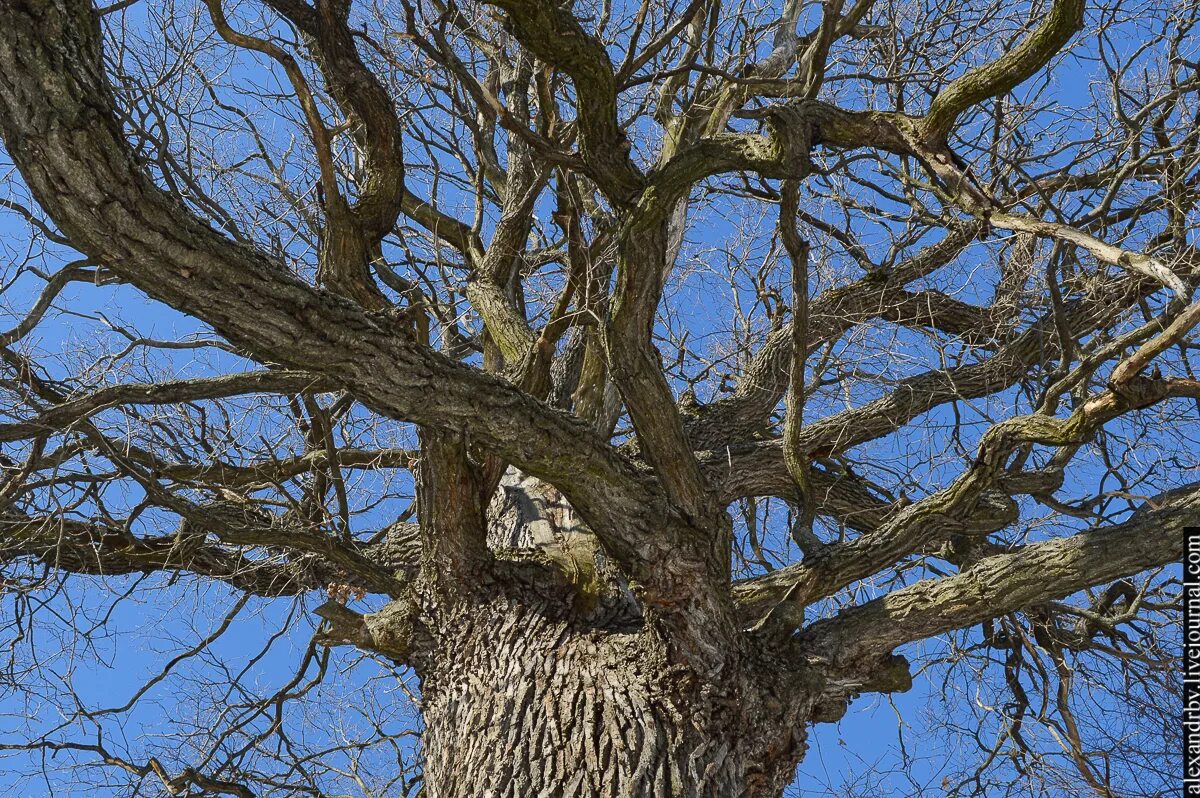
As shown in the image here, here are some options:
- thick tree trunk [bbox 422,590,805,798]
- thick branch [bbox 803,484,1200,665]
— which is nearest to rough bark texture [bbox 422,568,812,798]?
thick tree trunk [bbox 422,590,805,798]

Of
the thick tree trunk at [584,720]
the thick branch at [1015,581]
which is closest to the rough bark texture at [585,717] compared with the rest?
the thick tree trunk at [584,720]

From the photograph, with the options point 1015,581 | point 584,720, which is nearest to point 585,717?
point 584,720

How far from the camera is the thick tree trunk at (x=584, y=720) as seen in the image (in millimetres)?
3078

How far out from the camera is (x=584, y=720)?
3.19 meters

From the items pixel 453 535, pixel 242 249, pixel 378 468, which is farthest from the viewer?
pixel 378 468

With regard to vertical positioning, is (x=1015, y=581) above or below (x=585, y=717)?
above

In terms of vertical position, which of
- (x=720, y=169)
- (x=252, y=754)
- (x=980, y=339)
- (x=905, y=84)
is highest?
(x=905, y=84)

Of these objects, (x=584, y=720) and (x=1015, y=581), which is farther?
(x=1015, y=581)

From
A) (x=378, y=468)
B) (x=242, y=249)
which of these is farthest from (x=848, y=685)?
(x=242, y=249)

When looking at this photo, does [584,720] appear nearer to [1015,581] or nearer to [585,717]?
[585,717]

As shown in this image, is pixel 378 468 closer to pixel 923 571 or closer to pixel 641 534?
pixel 641 534

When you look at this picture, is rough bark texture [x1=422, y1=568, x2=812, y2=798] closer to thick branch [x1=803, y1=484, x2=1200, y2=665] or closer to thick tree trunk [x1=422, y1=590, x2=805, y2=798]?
thick tree trunk [x1=422, y1=590, x2=805, y2=798]

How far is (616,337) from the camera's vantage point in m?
3.12

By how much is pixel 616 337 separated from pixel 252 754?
3000mm
